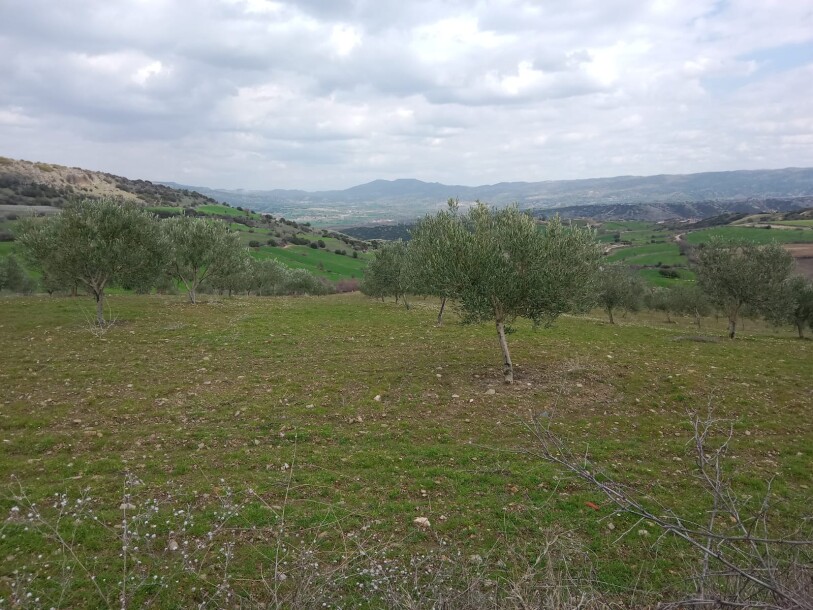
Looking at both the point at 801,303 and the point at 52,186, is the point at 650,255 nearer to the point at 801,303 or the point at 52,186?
the point at 801,303

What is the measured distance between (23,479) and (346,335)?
1961cm

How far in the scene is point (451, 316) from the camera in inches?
1604

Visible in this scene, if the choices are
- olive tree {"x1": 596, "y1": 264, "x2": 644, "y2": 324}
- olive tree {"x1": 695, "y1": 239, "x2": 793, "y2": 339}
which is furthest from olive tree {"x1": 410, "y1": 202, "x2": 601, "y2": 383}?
olive tree {"x1": 596, "y1": 264, "x2": 644, "y2": 324}

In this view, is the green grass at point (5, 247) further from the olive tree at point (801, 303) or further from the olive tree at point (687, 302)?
the olive tree at point (801, 303)

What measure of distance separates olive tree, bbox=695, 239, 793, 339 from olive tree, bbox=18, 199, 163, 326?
4269cm

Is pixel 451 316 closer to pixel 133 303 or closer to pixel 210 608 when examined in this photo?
pixel 133 303

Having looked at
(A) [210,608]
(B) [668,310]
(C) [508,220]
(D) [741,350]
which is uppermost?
Result: (C) [508,220]

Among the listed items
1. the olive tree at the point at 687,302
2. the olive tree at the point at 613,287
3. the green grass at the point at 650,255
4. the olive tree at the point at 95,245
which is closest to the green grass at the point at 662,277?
the green grass at the point at 650,255

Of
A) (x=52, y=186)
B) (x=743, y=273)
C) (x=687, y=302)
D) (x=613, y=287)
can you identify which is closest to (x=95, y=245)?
(x=743, y=273)

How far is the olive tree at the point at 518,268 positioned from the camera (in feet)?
59.7

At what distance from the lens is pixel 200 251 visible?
39500 mm

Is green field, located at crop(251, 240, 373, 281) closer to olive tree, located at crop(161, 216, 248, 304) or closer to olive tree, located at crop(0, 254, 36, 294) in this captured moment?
olive tree, located at crop(0, 254, 36, 294)

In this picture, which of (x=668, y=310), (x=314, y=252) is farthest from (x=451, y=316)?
(x=314, y=252)

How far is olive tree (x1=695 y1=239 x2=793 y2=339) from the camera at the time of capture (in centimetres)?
3300
